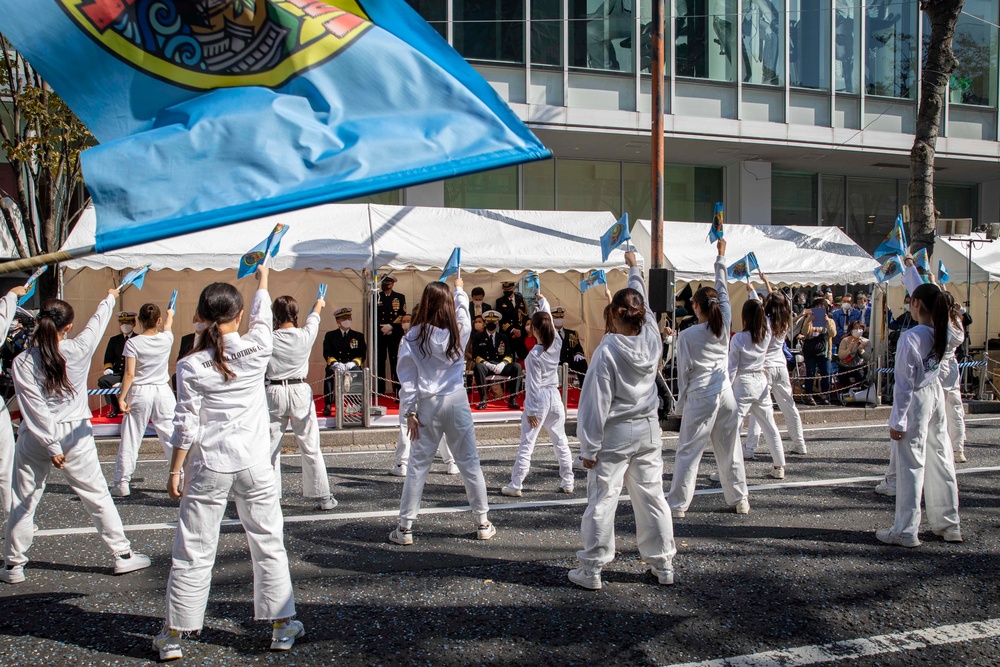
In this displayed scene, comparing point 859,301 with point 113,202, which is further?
point 859,301

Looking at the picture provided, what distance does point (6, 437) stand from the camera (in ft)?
18.5

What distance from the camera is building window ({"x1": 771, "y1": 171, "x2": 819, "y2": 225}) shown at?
23.1m

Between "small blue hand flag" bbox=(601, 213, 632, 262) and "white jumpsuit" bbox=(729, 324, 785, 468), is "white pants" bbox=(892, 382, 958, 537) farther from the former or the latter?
"small blue hand flag" bbox=(601, 213, 632, 262)

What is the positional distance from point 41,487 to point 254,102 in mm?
3727

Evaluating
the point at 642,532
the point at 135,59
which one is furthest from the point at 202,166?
the point at 642,532

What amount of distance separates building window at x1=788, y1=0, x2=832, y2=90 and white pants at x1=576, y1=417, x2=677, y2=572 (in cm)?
1878

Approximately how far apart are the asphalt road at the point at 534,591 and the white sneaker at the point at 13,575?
0.08 m

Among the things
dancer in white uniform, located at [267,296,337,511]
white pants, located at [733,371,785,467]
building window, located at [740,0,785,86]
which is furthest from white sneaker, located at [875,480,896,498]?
building window, located at [740,0,785,86]

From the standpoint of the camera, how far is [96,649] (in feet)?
13.8

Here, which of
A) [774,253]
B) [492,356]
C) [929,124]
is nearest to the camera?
[492,356]

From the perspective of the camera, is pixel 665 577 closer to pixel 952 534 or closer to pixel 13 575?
pixel 952 534

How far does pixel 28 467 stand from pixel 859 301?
15410mm

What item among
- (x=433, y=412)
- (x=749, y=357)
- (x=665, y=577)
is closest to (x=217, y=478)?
(x=433, y=412)

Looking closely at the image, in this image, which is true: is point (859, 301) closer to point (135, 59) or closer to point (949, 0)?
point (949, 0)
